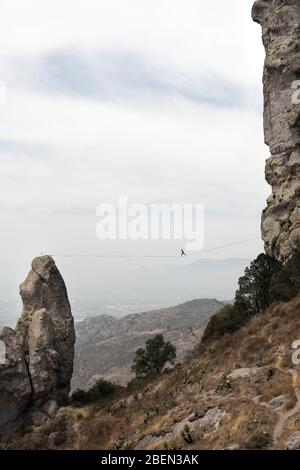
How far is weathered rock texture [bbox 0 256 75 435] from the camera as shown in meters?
45.9

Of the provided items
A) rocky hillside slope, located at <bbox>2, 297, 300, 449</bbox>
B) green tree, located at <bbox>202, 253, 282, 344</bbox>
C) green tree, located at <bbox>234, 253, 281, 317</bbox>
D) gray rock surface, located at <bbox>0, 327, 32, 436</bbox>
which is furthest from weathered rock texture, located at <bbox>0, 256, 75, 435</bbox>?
green tree, located at <bbox>234, 253, 281, 317</bbox>

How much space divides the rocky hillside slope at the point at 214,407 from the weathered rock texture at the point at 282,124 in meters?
14.5

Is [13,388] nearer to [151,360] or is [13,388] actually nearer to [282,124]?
[151,360]

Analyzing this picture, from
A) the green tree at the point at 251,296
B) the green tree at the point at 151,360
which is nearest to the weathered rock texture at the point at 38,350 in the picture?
the green tree at the point at 151,360


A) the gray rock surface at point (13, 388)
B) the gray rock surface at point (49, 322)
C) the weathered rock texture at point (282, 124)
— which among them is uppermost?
the weathered rock texture at point (282, 124)

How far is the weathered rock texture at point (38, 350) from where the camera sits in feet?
151

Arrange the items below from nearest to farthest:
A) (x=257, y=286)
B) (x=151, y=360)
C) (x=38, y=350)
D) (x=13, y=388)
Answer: (x=13, y=388)
(x=38, y=350)
(x=257, y=286)
(x=151, y=360)

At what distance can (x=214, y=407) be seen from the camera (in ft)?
95.8

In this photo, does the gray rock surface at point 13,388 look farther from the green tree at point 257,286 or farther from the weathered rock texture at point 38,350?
the green tree at point 257,286

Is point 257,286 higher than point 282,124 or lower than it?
lower

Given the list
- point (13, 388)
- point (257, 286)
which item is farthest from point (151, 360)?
point (13, 388)

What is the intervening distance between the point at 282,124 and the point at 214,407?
43.0 meters
